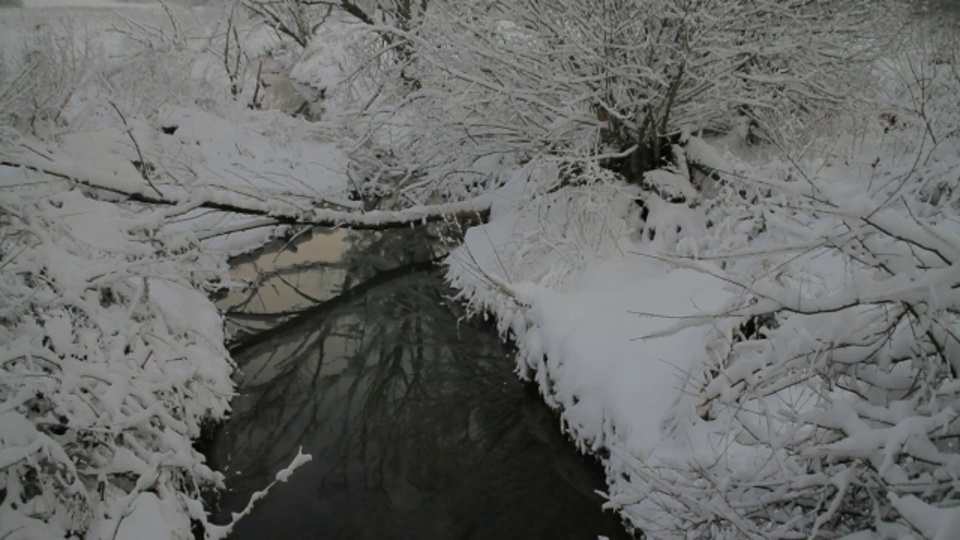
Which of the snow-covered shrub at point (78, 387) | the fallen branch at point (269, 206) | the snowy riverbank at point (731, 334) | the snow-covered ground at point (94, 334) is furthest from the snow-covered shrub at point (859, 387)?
the fallen branch at point (269, 206)

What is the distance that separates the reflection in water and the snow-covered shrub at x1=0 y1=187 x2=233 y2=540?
0.87m

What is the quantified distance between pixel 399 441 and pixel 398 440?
24 mm

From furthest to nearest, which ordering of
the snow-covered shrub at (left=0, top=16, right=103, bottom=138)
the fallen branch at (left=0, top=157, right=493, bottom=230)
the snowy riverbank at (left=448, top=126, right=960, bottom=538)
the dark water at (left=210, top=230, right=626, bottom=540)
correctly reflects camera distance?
the snow-covered shrub at (left=0, top=16, right=103, bottom=138), the fallen branch at (left=0, top=157, right=493, bottom=230), the dark water at (left=210, top=230, right=626, bottom=540), the snowy riverbank at (left=448, top=126, right=960, bottom=538)

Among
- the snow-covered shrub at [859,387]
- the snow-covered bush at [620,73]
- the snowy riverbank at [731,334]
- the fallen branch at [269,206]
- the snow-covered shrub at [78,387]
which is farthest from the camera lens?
the snow-covered bush at [620,73]

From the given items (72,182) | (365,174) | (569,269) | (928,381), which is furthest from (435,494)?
(365,174)

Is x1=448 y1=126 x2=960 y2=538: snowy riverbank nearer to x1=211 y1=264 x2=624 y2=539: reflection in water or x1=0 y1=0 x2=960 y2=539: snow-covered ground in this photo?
x1=0 y1=0 x2=960 y2=539: snow-covered ground

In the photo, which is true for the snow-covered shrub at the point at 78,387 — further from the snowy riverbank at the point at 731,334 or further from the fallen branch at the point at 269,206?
the snowy riverbank at the point at 731,334

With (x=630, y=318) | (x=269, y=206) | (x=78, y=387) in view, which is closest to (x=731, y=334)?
(x=630, y=318)

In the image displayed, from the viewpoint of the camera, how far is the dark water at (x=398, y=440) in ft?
16.4

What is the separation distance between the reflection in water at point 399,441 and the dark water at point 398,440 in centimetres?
1

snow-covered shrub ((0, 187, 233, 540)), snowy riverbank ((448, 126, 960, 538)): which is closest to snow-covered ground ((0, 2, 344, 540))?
snow-covered shrub ((0, 187, 233, 540))

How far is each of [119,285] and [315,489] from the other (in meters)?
2.60

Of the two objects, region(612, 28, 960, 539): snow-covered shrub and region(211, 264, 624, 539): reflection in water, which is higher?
region(612, 28, 960, 539): snow-covered shrub

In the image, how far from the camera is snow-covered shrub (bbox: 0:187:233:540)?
10.9ft
